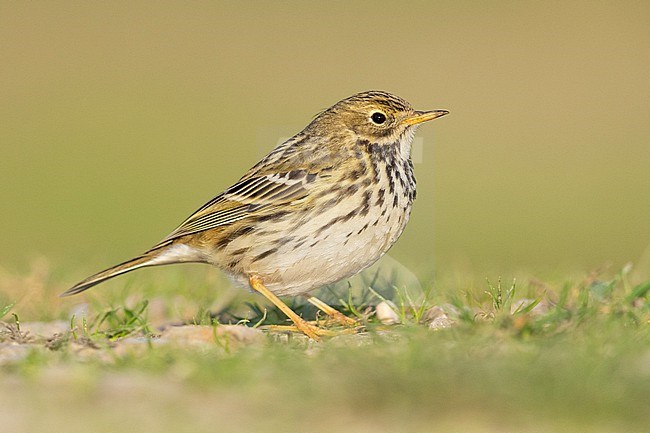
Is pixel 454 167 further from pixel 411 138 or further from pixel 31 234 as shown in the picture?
pixel 411 138

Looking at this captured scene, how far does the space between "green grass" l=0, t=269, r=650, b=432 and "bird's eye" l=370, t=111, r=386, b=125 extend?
232cm

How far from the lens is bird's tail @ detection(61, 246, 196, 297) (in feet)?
27.8

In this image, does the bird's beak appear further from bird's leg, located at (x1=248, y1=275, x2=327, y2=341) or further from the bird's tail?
the bird's tail

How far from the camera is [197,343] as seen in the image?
21.5ft

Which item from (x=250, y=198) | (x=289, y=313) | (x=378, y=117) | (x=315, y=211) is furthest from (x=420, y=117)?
(x=289, y=313)

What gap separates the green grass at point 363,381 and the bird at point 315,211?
122cm

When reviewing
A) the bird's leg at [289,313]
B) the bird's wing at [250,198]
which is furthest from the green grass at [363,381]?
the bird's wing at [250,198]

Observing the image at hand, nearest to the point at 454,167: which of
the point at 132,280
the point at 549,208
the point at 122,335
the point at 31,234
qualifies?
the point at 549,208

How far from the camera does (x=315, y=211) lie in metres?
7.79

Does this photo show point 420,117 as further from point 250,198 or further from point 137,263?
point 137,263

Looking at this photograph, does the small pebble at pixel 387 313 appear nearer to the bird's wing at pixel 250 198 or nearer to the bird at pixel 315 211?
the bird at pixel 315 211

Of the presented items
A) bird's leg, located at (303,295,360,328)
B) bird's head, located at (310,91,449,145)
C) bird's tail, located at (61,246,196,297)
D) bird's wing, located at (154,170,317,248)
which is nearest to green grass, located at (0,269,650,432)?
bird's leg, located at (303,295,360,328)

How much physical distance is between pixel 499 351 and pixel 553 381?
686mm

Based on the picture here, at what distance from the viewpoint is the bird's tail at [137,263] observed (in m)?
8.48
